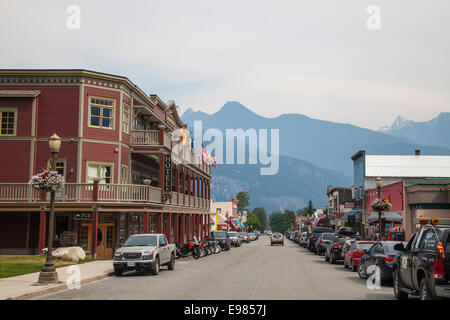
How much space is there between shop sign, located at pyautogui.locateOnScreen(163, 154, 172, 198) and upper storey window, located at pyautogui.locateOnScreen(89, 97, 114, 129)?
476 centimetres

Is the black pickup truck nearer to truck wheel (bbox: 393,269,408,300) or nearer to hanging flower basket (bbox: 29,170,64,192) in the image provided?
truck wheel (bbox: 393,269,408,300)

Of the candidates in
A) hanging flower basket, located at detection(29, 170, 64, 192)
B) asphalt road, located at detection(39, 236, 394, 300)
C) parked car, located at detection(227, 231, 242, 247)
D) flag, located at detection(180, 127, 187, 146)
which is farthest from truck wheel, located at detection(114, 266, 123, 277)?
parked car, located at detection(227, 231, 242, 247)

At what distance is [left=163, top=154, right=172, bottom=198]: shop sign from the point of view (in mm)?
36562

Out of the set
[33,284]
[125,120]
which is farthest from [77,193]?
[33,284]

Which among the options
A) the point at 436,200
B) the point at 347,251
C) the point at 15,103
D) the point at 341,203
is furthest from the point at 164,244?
the point at 341,203

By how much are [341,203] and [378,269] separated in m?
73.0

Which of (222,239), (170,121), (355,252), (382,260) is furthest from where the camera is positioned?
(170,121)

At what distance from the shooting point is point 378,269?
1848 centimetres

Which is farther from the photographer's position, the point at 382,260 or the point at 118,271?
the point at 118,271

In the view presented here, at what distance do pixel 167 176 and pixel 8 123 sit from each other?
10866 millimetres

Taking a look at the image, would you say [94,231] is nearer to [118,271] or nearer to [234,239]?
[118,271]

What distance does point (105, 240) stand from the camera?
33.4 m
